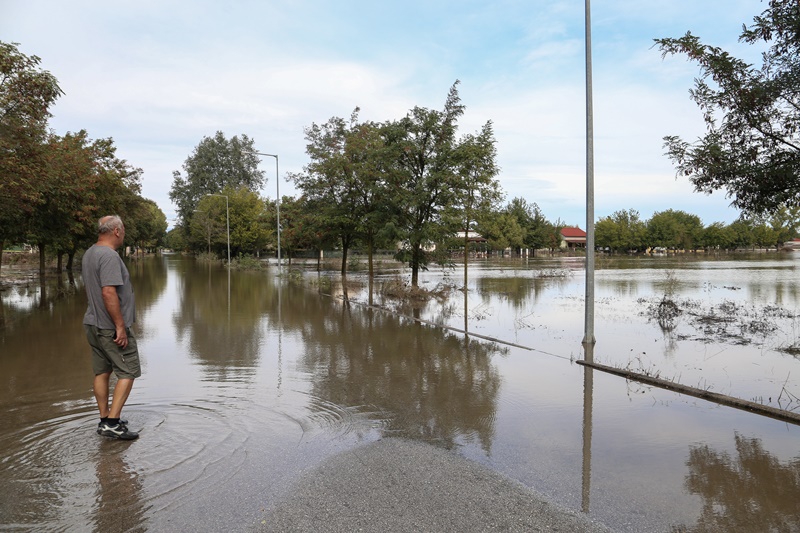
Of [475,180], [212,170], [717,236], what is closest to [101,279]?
[475,180]

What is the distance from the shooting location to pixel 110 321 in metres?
4.71

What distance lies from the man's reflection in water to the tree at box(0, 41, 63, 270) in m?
8.51

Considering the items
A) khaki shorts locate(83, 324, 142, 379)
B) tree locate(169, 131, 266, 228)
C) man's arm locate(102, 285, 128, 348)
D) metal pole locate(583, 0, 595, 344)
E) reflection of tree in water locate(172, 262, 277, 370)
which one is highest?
tree locate(169, 131, 266, 228)

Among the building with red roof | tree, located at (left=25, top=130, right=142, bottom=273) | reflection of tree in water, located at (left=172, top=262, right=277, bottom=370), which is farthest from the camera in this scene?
the building with red roof

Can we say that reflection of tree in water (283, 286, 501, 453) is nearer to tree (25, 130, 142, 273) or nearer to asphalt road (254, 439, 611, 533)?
asphalt road (254, 439, 611, 533)

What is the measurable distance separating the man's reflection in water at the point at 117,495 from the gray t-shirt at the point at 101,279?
1107 millimetres

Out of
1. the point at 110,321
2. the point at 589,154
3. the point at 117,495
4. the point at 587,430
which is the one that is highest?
the point at 589,154

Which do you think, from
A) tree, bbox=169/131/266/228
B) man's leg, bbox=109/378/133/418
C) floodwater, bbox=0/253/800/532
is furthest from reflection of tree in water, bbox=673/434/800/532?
tree, bbox=169/131/266/228

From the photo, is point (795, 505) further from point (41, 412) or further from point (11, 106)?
point (11, 106)

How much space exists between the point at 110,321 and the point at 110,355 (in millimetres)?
308

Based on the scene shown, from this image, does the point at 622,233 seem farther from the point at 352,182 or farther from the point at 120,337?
the point at 120,337

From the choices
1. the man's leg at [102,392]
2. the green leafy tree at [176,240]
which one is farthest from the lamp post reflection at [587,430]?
the green leafy tree at [176,240]

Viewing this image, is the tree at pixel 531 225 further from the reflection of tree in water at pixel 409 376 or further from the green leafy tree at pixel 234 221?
the reflection of tree in water at pixel 409 376

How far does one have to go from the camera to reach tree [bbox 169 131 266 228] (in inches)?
2872
